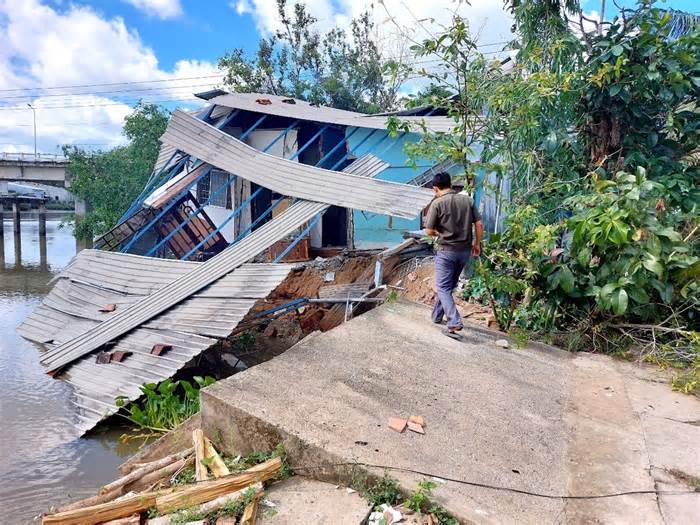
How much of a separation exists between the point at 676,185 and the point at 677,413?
3290 millimetres

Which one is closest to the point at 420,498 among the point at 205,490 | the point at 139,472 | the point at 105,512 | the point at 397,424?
the point at 397,424

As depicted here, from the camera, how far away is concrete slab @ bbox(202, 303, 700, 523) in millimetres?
2547

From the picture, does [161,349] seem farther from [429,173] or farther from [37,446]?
[429,173]

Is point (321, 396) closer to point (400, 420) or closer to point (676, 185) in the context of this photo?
point (400, 420)

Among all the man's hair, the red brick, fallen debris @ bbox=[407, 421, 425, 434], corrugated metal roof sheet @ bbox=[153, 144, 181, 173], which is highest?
corrugated metal roof sheet @ bbox=[153, 144, 181, 173]

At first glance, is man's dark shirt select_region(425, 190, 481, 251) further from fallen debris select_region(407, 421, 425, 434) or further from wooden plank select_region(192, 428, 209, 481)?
wooden plank select_region(192, 428, 209, 481)

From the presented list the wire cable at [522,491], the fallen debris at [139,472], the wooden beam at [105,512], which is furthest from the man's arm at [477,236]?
the wooden beam at [105,512]

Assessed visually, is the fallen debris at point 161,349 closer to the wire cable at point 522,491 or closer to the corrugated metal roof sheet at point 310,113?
the wire cable at point 522,491

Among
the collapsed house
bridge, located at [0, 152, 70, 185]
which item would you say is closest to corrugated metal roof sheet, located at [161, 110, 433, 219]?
the collapsed house

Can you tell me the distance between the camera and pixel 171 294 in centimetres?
689

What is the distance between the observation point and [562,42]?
19.5ft

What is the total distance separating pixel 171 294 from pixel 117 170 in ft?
47.0

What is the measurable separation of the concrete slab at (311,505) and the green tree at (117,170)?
704 inches

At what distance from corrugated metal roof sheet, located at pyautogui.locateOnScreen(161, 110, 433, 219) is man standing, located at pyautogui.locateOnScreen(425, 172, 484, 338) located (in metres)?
1.96
